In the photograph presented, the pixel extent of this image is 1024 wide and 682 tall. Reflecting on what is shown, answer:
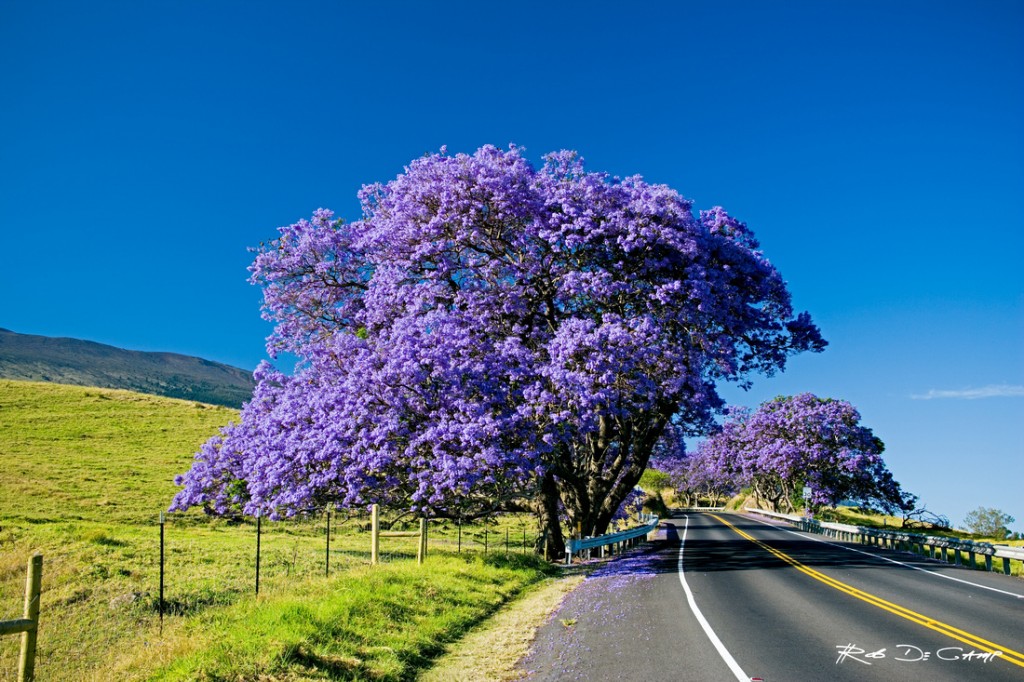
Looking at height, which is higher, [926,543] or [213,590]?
[213,590]

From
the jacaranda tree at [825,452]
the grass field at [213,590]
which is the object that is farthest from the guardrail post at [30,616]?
the jacaranda tree at [825,452]

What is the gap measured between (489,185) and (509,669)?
16257 millimetres

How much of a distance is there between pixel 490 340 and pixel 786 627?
1287cm

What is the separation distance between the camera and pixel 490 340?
22250 mm

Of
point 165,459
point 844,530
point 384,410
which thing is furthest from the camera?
point 165,459

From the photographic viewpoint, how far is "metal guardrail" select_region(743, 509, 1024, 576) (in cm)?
2139

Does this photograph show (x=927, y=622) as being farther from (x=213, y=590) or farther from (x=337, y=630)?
(x=213, y=590)

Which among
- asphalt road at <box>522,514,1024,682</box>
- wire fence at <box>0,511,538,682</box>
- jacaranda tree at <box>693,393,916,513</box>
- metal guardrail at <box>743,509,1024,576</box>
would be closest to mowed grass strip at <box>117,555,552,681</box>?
wire fence at <box>0,511,538,682</box>

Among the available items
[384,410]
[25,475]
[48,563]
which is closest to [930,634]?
[384,410]

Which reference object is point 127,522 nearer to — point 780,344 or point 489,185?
point 489,185

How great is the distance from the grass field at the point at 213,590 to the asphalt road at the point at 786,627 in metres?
2.38

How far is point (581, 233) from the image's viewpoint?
918 inches

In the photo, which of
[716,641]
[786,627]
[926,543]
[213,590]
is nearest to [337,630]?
[716,641]

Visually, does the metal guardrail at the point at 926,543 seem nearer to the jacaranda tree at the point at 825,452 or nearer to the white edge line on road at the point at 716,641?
the jacaranda tree at the point at 825,452
